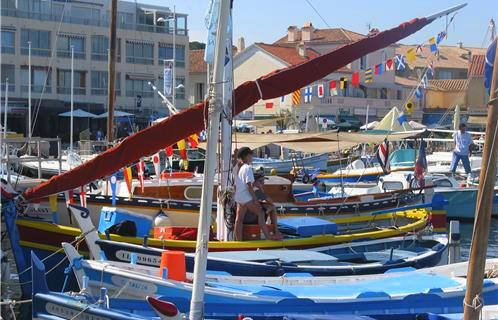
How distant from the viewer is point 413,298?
963 centimetres

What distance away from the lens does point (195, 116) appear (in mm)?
10422

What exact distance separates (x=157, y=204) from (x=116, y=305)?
582 centimetres

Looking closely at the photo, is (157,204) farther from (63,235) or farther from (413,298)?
(413,298)

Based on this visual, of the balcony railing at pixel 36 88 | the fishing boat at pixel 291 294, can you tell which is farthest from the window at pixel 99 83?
the fishing boat at pixel 291 294

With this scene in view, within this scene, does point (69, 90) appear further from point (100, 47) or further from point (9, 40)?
point (9, 40)

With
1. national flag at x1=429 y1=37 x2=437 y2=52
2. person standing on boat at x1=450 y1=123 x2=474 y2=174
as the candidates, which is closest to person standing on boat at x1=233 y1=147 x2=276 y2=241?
national flag at x1=429 y1=37 x2=437 y2=52

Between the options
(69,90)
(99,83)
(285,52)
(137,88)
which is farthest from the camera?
(285,52)

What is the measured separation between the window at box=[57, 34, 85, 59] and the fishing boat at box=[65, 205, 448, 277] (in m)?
47.5

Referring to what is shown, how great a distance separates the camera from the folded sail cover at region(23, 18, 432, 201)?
10516 millimetres

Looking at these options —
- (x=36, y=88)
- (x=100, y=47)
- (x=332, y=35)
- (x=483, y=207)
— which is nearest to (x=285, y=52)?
(x=332, y=35)

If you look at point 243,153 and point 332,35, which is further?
point 332,35

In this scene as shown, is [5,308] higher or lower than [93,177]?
lower

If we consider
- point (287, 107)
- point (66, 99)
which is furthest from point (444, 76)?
point (66, 99)

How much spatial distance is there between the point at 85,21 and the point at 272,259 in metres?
50.4
